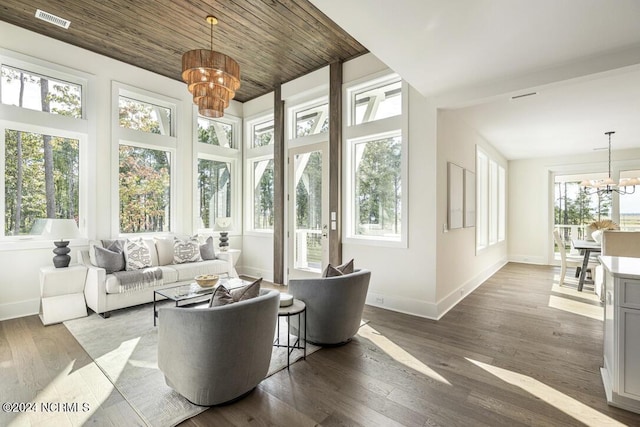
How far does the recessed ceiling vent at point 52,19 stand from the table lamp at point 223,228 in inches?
126

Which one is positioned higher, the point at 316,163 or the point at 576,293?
the point at 316,163

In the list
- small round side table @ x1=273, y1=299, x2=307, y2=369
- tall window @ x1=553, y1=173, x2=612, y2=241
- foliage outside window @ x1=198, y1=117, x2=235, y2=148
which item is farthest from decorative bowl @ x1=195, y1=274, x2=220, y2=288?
tall window @ x1=553, y1=173, x2=612, y2=241

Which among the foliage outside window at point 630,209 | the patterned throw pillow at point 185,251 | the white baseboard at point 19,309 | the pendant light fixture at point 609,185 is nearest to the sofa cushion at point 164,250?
the patterned throw pillow at point 185,251

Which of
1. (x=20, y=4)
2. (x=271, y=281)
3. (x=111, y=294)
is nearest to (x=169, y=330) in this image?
(x=111, y=294)

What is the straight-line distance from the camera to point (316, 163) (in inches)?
197

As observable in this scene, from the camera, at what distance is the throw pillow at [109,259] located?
392 cm

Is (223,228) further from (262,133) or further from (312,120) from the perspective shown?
(312,120)

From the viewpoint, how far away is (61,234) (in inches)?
142

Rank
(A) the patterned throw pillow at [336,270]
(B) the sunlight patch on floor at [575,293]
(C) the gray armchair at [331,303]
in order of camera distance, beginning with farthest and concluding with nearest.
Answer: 1. (B) the sunlight patch on floor at [575,293]
2. (A) the patterned throw pillow at [336,270]
3. (C) the gray armchair at [331,303]

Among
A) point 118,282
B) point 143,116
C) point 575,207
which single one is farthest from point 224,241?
point 575,207

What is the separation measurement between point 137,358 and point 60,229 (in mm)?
2001

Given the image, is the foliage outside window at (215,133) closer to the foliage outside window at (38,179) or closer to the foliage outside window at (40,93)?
the foliage outside window at (40,93)

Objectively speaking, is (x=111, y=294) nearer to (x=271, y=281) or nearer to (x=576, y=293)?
(x=271, y=281)

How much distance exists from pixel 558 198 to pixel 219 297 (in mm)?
8908
